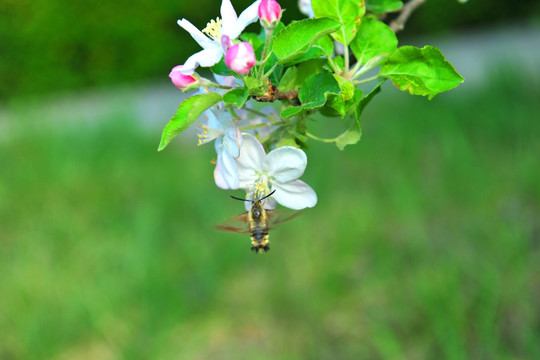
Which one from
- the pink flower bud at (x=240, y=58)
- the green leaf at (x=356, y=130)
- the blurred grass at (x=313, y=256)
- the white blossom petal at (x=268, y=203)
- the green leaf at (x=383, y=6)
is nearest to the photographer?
the pink flower bud at (x=240, y=58)

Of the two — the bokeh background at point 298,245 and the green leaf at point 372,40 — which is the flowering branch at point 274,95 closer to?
the green leaf at point 372,40

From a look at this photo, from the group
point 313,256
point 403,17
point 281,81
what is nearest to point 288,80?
point 281,81

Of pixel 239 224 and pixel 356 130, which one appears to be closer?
pixel 356 130

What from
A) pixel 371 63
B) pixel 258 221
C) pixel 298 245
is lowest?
pixel 258 221

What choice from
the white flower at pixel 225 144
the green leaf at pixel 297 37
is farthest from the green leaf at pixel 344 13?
the white flower at pixel 225 144

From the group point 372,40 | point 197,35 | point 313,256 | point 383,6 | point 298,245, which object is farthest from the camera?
point 298,245

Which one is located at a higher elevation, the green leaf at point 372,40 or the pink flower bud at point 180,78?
the green leaf at point 372,40

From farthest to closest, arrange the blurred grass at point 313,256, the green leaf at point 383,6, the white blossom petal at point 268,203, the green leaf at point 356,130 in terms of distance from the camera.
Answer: the blurred grass at point 313,256 < the green leaf at point 383,6 < the white blossom petal at point 268,203 < the green leaf at point 356,130

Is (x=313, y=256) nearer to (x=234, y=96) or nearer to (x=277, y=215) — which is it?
(x=277, y=215)
